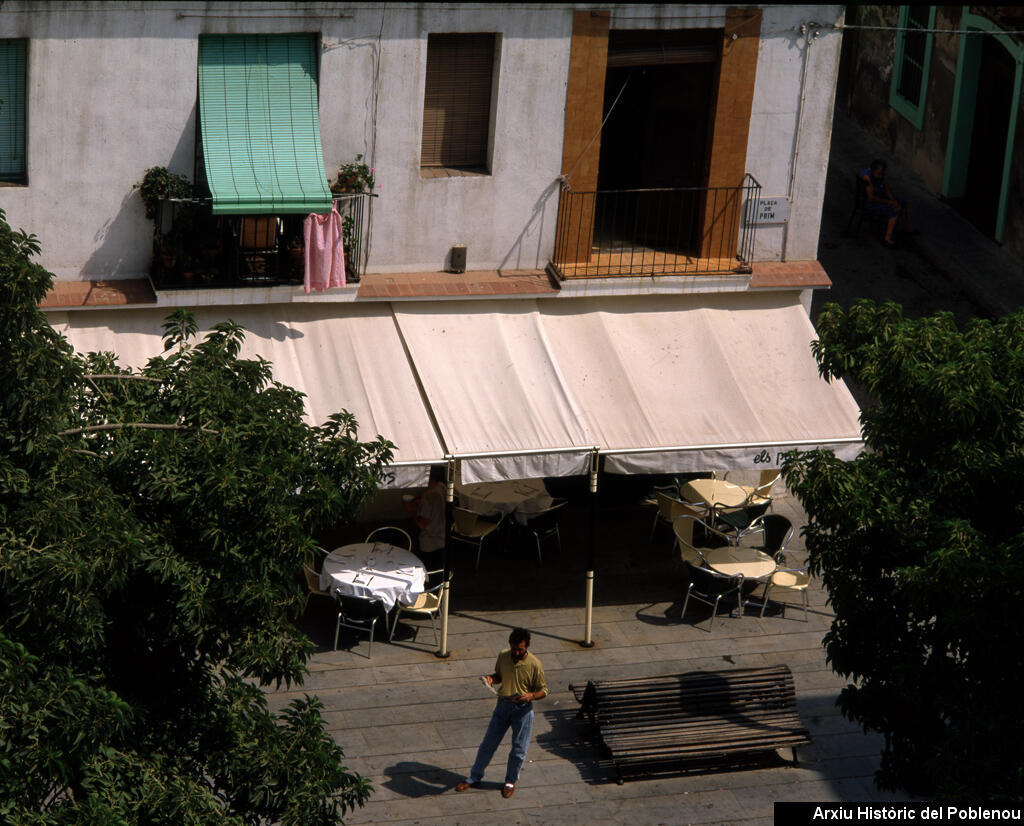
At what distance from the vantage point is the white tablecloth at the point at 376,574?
655 inches

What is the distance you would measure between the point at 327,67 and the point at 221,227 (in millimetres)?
1815

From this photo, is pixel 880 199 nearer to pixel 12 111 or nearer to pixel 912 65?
pixel 912 65

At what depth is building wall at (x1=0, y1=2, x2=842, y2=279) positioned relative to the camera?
52.4 ft

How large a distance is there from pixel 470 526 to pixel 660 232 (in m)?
3.68

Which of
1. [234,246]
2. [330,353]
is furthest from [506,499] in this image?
[234,246]

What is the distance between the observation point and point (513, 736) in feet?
47.6

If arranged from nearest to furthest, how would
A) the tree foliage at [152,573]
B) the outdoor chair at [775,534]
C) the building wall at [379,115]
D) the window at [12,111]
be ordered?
the tree foliage at [152,573]
the window at [12,111]
the building wall at [379,115]
the outdoor chair at [775,534]

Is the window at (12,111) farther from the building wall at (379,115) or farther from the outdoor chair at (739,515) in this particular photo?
the outdoor chair at (739,515)

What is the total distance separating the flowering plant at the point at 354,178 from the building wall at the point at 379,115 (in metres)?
0.13

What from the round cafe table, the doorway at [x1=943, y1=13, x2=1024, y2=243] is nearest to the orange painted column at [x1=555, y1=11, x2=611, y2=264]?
the round cafe table

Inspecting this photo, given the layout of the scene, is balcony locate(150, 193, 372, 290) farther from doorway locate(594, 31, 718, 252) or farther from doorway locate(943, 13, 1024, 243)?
doorway locate(943, 13, 1024, 243)

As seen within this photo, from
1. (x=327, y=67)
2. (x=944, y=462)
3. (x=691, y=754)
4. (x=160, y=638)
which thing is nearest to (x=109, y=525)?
(x=160, y=638)

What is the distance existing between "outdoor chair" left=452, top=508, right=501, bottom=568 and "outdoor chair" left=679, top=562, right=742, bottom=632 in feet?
7.08

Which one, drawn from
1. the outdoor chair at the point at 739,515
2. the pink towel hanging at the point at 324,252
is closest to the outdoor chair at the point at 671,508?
the outdoor chair at the point at 739,515
